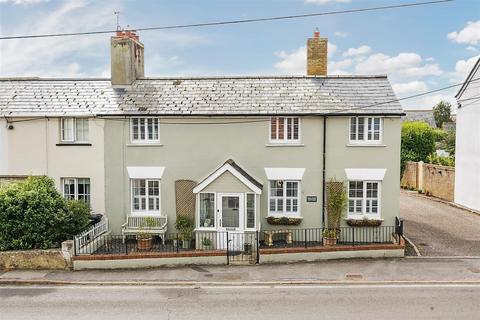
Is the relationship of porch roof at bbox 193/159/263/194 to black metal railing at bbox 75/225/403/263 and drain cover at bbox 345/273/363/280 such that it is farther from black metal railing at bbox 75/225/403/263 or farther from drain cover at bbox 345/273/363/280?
drain cover at bbox 345/273/363/280

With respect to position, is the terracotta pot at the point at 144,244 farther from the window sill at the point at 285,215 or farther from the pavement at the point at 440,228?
the pavement at the point at 440,228

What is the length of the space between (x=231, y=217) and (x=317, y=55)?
29.8ft

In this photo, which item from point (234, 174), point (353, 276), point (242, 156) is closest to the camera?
point (353, 276)

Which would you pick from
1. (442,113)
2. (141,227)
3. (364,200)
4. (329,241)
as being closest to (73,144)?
(141,227)

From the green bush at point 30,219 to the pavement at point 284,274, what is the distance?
1.24 m

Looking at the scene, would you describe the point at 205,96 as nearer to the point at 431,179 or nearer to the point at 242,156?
the point at 242,156

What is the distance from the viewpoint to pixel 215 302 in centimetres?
1388

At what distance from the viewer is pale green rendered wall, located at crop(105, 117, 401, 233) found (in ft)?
66.1

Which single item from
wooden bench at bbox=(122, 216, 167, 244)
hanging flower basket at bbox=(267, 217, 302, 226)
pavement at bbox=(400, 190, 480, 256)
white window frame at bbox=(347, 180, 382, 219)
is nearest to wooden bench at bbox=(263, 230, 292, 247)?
hanging flower basket at bbox=(267, 217, 302, 226)

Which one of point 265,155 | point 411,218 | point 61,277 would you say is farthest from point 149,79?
point 411,218

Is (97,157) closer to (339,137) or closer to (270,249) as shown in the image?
(270,249)

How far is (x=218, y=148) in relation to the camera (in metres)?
20.8

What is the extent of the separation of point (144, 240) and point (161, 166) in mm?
3544

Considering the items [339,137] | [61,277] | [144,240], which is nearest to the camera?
[61,277]
